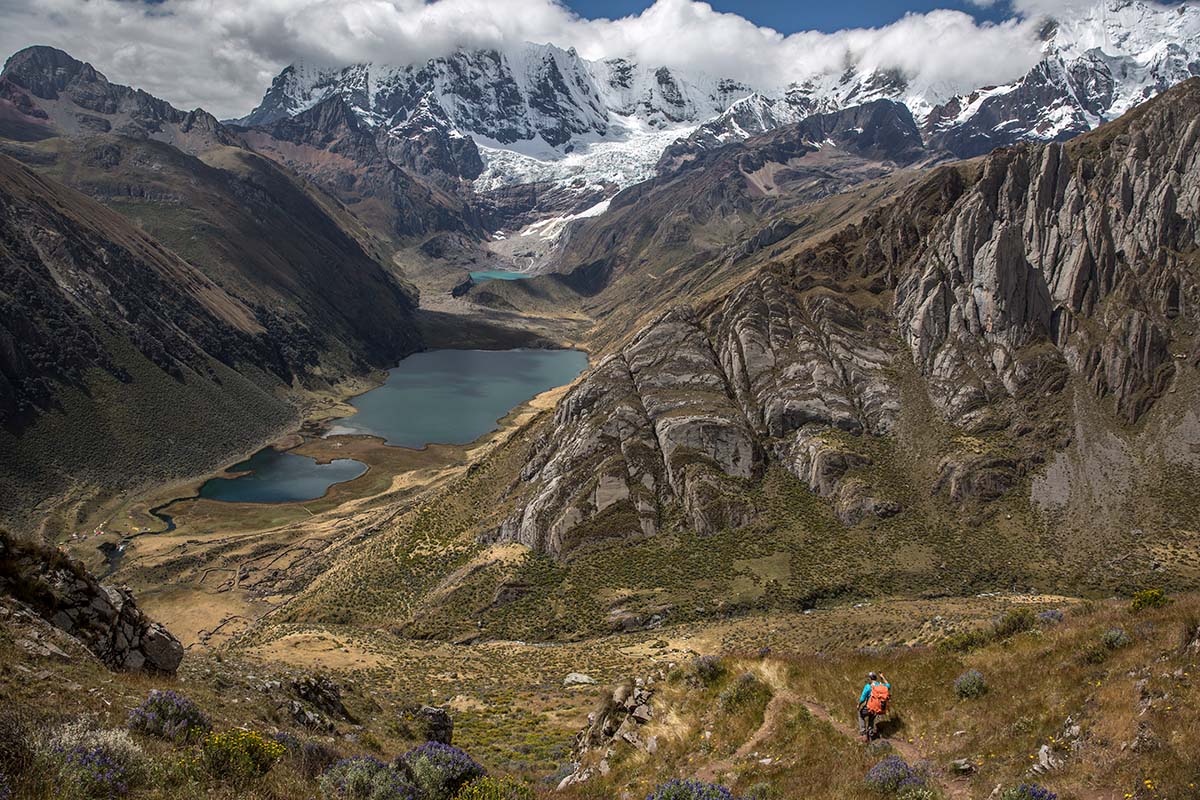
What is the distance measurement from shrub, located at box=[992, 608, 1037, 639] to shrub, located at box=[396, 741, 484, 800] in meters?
19.8

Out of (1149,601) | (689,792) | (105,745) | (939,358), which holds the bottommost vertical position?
(689,792)

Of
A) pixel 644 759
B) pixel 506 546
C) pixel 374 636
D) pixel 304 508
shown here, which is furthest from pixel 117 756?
pixel 304 508

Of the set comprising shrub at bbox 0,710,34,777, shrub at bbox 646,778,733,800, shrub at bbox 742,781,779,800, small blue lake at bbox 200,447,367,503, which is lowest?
small blue lake at bbox 200,447,367,503

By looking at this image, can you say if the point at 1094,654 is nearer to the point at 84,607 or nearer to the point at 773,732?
the point at 773,732

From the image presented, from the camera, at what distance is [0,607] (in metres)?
18.2

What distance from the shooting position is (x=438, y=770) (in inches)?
613

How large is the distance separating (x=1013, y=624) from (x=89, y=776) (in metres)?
28.5

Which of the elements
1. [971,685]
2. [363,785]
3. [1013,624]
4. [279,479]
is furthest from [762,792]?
[279,479]

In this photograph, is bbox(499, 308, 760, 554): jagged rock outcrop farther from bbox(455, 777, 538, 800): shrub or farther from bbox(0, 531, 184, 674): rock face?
bbox(455, 777, 538, 800): shrub

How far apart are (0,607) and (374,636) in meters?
50.0

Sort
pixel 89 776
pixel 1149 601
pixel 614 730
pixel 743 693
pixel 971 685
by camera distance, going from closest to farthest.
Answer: pixel 89 776
pixel 971 685
pixel 1149 601
pixel 743 693
pixel 614 730

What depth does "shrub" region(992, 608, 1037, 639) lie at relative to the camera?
2514cm

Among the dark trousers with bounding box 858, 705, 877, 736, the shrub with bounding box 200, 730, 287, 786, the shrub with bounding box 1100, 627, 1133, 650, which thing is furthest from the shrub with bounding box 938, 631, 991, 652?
the shrub with bounding box 200, 730, 287, 786

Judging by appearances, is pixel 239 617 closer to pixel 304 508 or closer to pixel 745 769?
pixel 304 508
